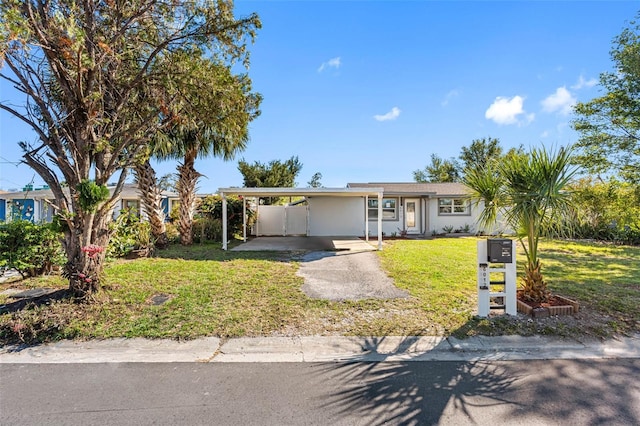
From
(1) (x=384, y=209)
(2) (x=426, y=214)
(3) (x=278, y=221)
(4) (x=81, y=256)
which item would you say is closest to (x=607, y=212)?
(2) (x=426, y=214)

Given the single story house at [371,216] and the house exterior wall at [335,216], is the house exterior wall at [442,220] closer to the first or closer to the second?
the single story house at [371,216]

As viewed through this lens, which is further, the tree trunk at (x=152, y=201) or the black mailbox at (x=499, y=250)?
the tree trunk at (x=152, y=201)

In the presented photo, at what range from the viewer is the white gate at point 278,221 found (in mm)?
19000

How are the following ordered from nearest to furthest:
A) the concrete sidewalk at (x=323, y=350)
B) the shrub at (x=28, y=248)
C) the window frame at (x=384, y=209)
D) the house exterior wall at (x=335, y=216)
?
the concrete sidewalk at (x=323, y=350) → the shrub at (x=28, y=248) → the house exterior wall at (x=335, y=216) → the window frame at (x=384, y=209)

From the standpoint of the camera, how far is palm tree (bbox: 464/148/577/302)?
15.7 feet

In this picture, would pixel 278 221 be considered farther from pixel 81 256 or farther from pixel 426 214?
pixel 81 256

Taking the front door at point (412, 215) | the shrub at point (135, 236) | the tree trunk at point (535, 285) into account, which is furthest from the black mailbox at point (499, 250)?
the front door at point (412, 215)

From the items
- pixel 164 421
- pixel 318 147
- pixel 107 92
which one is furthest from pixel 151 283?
pixel 318 147

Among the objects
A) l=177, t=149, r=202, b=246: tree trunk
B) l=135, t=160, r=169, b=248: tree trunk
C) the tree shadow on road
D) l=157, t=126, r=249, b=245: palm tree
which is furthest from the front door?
the tree shadow on road

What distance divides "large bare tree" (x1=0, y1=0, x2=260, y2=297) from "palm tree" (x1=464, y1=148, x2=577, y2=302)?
5.31 metres

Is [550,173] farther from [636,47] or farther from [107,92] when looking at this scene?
[636,47]

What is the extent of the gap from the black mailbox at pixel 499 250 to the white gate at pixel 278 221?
1455 centimetres

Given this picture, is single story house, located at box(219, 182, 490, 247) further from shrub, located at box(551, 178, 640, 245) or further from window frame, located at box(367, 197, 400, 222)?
shrub, located at box(551, 178, 640, 245)

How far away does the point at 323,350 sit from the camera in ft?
12.9
